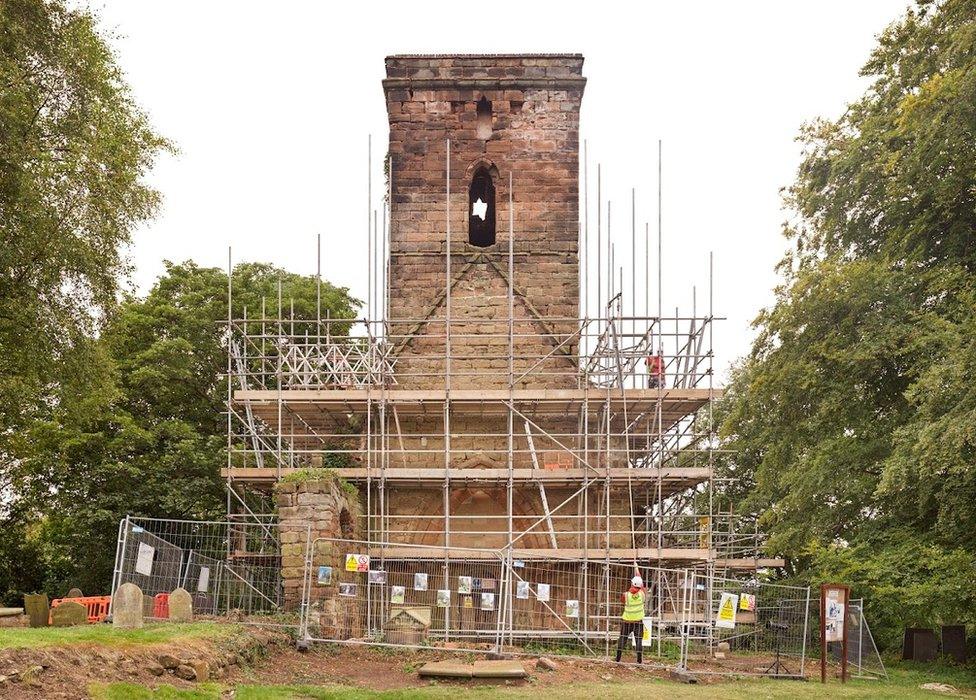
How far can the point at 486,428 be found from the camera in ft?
72.5

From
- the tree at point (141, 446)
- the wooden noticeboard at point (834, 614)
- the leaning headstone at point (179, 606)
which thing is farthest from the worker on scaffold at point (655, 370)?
the tree at point (141, 446)

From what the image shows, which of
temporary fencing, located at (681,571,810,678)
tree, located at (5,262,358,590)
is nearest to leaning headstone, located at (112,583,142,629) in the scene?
temporary fencing, located at (681,571,810,678)

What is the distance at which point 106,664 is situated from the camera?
35.6ft

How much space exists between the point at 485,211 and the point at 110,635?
47.2 feet

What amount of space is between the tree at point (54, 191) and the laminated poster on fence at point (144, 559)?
6064mm

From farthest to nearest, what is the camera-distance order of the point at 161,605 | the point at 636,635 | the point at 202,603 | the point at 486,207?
the point at 486,207
the point at 202,603
the point at 161,605
the point at 636,635

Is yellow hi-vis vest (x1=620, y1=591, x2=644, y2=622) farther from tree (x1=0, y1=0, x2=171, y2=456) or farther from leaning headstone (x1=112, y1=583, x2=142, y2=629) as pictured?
tree (x1=0, y1=0, x2=171, y2=456)

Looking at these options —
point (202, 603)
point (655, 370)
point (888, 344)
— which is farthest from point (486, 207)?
point (202, 603)

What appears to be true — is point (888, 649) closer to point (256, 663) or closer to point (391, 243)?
point (391, 243)

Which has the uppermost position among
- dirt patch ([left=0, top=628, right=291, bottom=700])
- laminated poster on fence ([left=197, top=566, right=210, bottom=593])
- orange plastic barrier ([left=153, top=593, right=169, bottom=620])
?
laminated poster on fence ([left=197, top=566, right=210, bottom=593])

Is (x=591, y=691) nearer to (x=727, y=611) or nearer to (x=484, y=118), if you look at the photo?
(x=727, y=611)

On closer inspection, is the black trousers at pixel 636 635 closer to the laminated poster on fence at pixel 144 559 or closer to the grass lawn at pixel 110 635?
the grass lawn at pixel 110 635

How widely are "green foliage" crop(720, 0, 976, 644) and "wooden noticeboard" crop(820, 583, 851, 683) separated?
8.83 feet

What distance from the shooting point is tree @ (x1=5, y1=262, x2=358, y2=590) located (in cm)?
2923
